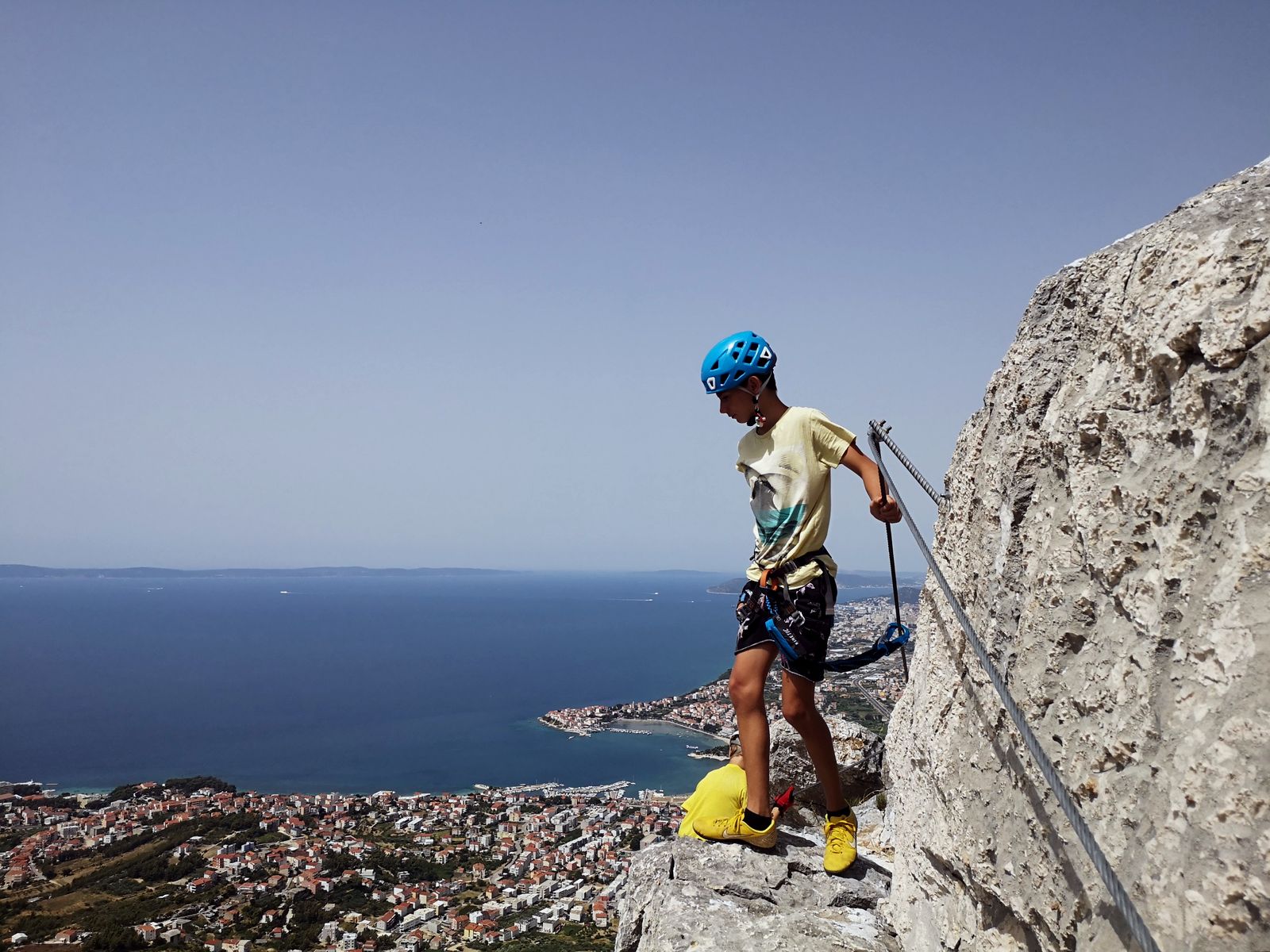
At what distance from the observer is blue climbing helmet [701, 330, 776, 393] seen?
3.78 meters

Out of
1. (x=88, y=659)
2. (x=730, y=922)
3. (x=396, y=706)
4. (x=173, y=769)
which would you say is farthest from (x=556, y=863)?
(x=88, y=659)

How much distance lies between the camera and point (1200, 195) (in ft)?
5.87

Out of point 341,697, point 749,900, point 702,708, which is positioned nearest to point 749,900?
point 749,900

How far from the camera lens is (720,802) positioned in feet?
13.4

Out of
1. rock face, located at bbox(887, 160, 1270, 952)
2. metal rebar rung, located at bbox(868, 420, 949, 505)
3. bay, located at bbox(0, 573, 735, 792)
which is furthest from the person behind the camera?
bay, located at bbox(0, 573, 735, 792)

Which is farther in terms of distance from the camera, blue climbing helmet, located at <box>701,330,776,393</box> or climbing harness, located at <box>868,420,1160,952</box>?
blue climbing helmet, located at <box>701,330,776,393</box>

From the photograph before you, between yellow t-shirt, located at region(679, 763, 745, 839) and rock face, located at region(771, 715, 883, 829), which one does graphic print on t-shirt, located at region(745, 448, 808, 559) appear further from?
rock face, located at region(771, 715, 883, 829)

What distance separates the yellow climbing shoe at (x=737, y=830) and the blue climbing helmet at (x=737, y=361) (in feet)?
7.65

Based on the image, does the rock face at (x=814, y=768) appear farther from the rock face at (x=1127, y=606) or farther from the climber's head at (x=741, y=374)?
the rock face at (x=1127, y=606)

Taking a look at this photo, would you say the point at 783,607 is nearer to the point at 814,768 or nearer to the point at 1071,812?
the point at 1071,812

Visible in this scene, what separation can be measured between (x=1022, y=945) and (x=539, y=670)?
104936mm

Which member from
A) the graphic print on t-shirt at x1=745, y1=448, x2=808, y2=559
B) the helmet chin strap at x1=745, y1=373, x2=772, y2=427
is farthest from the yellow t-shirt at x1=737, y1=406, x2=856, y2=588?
the helmet chin strap at x1=745, y1=373, x2=772, y2=427

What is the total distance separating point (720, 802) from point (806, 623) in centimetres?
125

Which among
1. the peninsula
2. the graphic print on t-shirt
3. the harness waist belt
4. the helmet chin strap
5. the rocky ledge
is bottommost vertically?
the peninsula
